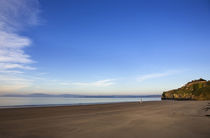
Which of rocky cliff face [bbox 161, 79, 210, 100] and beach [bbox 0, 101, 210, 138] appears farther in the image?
rocky cliff face [bbox 161, 79, 210, 100]

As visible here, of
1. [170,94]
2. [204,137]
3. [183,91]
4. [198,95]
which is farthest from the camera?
[170,94]

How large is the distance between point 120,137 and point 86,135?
160 cm

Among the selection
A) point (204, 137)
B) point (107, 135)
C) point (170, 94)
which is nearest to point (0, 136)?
point (107, 135)

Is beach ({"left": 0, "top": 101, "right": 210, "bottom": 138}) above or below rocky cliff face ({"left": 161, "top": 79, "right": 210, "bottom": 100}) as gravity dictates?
below

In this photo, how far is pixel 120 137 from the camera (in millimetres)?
7555

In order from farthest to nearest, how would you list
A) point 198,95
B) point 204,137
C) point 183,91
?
point 183,91 < point 198,95 < point 204,137

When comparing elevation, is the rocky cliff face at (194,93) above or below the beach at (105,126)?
above

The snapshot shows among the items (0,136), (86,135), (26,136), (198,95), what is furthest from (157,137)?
(198,95)

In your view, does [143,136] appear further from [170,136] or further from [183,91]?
[183,91]

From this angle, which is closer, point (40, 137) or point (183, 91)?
point (40, 137)

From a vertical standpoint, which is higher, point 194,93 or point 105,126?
point 194,93

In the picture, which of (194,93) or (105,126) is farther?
(194,93)

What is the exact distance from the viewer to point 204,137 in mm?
7547

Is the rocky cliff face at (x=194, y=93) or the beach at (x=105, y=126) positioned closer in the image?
the beach at (x=105, y=126)
